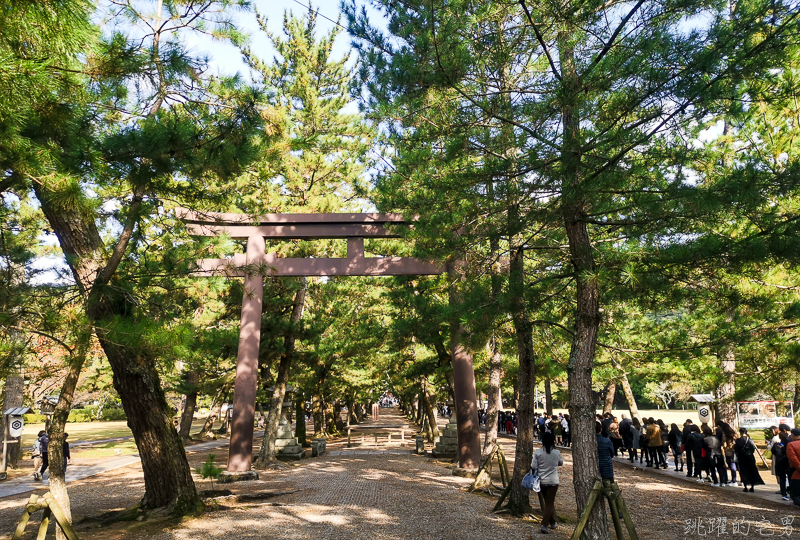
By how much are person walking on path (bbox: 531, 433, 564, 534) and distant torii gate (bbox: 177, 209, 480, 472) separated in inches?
196

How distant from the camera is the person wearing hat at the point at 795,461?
7.35 m

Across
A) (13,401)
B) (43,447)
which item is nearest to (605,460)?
(43,447)

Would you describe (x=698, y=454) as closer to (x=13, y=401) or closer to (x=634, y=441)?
(x=634, y=441)

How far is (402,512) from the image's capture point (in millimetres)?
8125

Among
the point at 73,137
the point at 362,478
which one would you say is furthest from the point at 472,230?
the point at 362,478

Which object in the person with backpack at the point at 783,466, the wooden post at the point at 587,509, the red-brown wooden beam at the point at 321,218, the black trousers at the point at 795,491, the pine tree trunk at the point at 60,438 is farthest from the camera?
the red-brown wooden beam at the point at 321,218

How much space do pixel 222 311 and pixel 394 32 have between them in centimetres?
1337

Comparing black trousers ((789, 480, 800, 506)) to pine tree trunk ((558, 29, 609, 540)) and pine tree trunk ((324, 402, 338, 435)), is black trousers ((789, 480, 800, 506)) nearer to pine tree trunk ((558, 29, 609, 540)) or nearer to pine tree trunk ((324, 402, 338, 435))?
pine tree trunk ((558, 29, 609, 540))

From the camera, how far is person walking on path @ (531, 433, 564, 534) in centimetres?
666

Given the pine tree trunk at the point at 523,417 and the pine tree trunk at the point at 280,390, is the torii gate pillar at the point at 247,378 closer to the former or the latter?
the pine tree trunk at the point at 280,390

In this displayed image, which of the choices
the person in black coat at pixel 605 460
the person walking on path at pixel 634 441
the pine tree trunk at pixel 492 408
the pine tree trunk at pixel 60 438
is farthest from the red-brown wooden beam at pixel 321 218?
the person walking on path at pixel 634 441

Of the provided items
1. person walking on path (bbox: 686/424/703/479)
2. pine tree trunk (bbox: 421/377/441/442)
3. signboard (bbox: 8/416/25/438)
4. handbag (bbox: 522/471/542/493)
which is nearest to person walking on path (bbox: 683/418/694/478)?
person walking on path (bbox: 686/424/703/479)

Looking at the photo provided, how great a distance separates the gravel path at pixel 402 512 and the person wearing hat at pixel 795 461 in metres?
0.25

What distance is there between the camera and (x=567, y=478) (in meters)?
12.1
